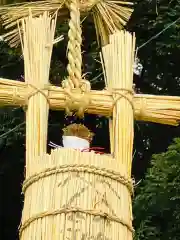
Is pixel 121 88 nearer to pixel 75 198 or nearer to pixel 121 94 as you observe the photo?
pixel 121 94

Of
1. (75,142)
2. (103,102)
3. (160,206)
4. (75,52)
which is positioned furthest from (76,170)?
(160,206)

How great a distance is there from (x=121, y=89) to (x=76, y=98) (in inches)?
4.5

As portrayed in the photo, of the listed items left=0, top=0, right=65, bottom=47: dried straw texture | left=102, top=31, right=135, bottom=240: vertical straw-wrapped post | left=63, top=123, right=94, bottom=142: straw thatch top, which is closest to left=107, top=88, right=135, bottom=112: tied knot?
left=102, top=31, right=135, bottom=240: vertical straw-wrapped post

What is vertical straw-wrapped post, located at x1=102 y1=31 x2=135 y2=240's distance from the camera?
2.12 metres

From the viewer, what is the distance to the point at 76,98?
219 centimetres

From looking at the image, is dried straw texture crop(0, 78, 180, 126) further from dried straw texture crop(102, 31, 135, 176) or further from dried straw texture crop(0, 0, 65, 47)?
dried straw texture crop(0, 0, 65, 47)

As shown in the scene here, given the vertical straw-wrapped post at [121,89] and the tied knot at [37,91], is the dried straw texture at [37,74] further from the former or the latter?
the vertical straw-wrapped post at [121,89]

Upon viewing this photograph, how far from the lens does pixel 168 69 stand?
4.19m

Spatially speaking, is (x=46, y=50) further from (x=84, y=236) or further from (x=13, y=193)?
(x=13, y=193)

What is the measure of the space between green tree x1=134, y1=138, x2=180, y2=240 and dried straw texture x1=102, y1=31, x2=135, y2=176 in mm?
922

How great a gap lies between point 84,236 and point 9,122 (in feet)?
7.16

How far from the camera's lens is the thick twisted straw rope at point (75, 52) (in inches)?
87.3

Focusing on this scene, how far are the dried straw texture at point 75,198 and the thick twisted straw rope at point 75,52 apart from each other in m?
0.30

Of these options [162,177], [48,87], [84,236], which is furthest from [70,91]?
[162,177]
